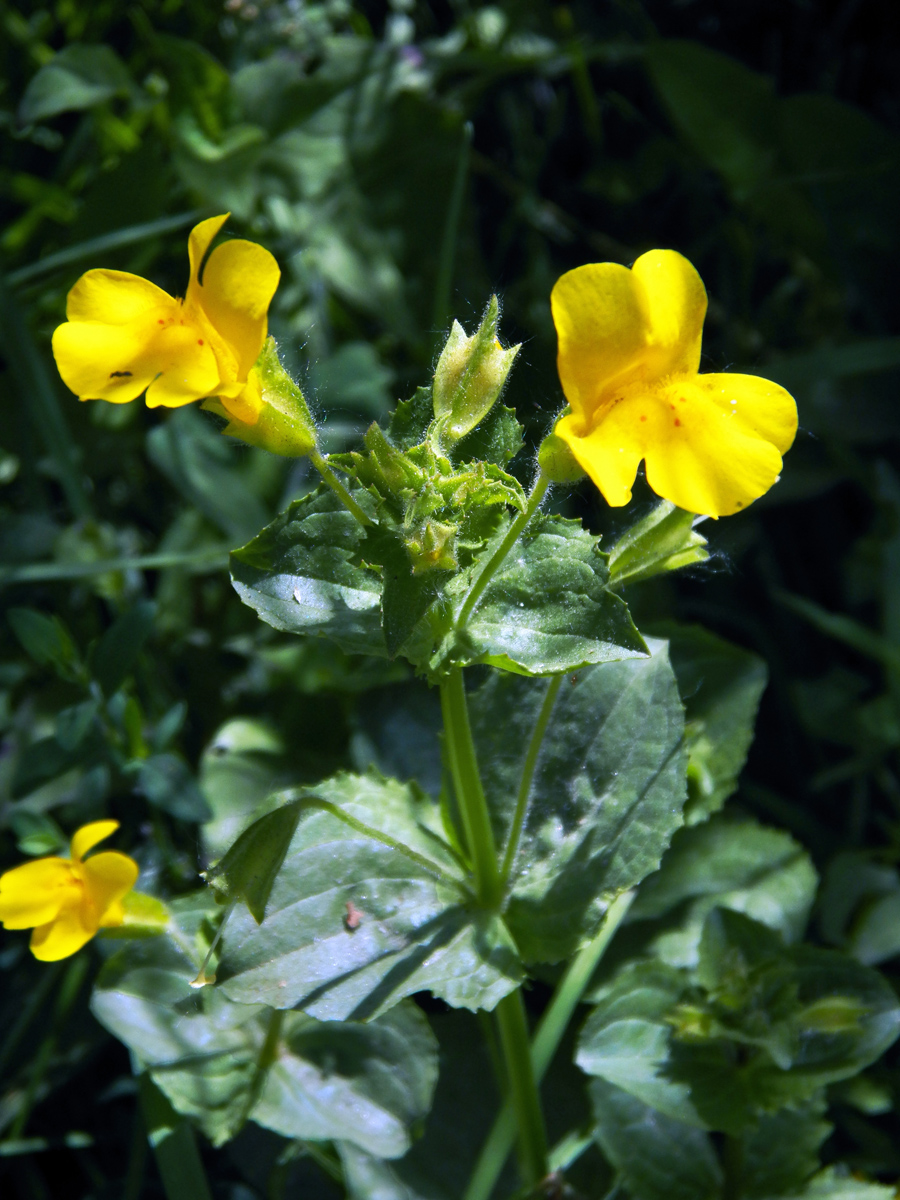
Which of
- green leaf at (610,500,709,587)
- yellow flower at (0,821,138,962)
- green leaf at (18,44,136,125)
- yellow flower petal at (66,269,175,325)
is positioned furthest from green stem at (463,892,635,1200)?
green leaf at (18,44,136,125)

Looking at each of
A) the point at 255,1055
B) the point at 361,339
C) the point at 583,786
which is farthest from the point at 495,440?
the point at 361,339

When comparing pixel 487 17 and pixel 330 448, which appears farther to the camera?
Result: pixel 487 17

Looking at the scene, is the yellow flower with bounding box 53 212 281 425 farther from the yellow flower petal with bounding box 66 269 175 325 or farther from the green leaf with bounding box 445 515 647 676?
the green leaf with bounding box 445 515 647 676

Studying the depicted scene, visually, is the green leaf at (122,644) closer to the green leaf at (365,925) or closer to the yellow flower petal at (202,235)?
the green leaf at (365,925)

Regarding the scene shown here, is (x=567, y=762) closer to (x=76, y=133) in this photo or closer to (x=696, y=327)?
(x=696, y=327)

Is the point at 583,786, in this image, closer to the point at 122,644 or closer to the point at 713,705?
the point at 713,705

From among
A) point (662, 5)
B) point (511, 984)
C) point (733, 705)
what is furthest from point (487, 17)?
point (511, 984)
